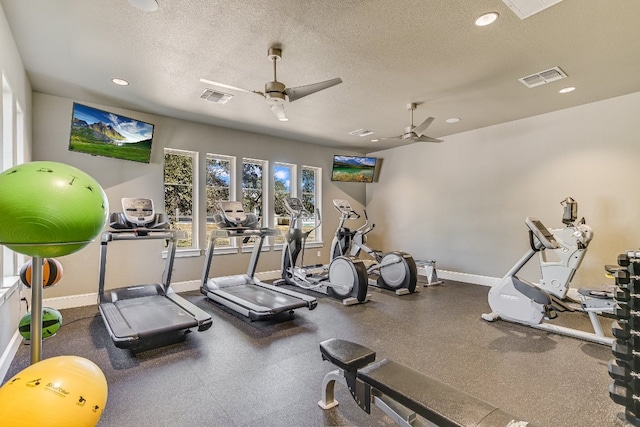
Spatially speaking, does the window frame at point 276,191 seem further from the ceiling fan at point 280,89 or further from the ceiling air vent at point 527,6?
the ceiling air vent at point 527,6

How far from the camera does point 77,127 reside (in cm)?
457

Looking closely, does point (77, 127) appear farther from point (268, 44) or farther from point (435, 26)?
point (435, 26)

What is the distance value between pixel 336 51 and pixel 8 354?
167 inches

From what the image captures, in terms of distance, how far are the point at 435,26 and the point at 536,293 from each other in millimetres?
3119

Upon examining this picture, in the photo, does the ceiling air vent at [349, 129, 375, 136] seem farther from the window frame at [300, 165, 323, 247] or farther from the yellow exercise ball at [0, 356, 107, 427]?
the yellow exercise ball at [0, 356, 107, 427]

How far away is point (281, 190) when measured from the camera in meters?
7.15

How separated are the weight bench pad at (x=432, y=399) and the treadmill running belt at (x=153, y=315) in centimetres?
230

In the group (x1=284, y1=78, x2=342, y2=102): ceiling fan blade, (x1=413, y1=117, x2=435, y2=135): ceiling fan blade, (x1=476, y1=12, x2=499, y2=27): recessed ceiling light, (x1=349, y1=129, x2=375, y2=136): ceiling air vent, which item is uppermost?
(x1=476, y1=12, x2=499, y2=27): recessed ceiling light

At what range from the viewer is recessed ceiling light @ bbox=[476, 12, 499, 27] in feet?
8.86

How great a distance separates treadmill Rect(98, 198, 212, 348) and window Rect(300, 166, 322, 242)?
3645 mm

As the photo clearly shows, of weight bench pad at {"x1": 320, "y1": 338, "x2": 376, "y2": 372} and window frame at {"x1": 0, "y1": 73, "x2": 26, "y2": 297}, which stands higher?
window frame at {"x1": 0, "y1": 73, "x2": 26, "y2": 297}

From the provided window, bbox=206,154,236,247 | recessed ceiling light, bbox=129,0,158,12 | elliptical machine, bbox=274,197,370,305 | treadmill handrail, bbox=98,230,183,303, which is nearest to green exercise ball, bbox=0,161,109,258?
recessed ceiling light, bbox=129,0,158,12

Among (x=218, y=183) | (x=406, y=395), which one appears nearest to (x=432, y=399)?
(x=406, y=395)

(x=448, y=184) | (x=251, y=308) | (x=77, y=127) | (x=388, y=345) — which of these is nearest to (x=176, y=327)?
(x=251, y=308)
